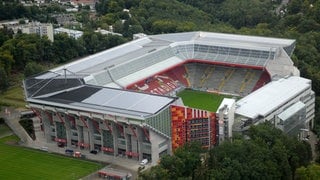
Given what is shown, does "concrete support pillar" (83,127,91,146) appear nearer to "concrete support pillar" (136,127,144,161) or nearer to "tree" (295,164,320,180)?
"concrete support pillar" (136,127,144,161)

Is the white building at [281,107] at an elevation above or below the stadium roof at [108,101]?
below

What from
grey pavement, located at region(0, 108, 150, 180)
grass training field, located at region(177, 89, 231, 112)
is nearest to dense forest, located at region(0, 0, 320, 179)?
grey pavement, located at region(0, 108, 150, 180)

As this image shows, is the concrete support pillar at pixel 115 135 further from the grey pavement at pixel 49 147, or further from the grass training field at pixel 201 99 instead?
the grass training field at pixel 201 99

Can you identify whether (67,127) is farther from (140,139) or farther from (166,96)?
(166,96)

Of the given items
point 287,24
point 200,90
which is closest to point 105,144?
point 200,90

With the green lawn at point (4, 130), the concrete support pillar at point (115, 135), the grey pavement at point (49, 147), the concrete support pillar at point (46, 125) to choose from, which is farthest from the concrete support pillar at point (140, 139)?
the green lawn at point (4, 130)
